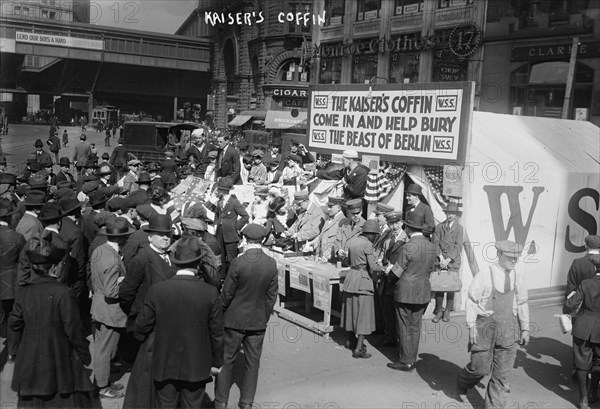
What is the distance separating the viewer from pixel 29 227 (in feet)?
25.1

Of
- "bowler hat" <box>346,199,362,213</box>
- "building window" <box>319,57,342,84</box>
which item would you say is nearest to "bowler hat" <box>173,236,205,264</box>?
"bowler hat" <box>346,199,362,213</box>

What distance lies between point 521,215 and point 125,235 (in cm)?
717

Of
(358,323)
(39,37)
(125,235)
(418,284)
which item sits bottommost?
(358,323)

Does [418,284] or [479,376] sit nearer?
[479,376]

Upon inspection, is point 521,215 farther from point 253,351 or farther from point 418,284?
point 253,351

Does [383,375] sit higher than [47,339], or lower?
lower

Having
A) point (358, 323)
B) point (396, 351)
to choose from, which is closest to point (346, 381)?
point (358, 323)

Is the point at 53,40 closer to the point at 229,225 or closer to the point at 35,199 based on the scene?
the point at 229,225

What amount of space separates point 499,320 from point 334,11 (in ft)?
107

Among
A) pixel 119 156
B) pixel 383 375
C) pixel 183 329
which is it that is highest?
pixel 119 156

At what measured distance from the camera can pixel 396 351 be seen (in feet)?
27.1

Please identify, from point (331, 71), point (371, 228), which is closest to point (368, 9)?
point (331, 71)

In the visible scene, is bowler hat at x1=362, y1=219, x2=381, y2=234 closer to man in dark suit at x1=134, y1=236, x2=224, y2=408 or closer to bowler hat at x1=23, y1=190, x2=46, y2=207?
man in dark suit at x1=134, y1=236, x2=224, y2=408

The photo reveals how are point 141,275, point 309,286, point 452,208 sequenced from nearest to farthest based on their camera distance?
1. point 141,275
2. point 309,286
3. point 452,208
